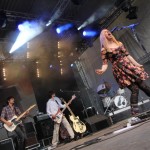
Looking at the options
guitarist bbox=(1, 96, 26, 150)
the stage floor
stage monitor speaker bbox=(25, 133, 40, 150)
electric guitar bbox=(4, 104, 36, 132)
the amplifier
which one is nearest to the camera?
the stage floor

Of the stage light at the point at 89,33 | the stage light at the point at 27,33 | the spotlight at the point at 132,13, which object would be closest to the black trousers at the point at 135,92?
the spotlight at the point at 132,13

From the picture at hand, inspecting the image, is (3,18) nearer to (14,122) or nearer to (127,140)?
(14,122)

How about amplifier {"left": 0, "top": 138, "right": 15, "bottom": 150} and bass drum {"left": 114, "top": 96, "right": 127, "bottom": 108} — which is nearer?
amplifier {"left": 0, "top": 138, "right": 15, "bottom": 150}

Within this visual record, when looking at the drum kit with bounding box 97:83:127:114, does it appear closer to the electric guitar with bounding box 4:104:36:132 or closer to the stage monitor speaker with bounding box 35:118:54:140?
the stage monitor speaker with bounding box 35:118:54:140

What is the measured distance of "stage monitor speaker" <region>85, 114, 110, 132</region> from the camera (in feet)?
23.8

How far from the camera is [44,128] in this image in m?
8.61

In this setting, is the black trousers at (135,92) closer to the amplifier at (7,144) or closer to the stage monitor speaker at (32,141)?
the amplifier at (7,144)

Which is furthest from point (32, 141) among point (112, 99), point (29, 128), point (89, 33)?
point (89, 33)

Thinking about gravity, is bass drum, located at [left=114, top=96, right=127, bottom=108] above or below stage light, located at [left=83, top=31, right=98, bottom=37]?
below

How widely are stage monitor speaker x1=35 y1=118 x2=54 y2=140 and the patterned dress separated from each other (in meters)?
5.33

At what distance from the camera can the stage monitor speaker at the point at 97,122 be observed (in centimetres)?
725

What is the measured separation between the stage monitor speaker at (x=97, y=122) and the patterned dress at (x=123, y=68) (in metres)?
3.64

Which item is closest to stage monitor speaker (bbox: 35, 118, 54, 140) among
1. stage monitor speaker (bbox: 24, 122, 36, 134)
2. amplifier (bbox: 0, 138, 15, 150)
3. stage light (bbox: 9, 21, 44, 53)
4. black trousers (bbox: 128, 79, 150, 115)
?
stage monitor speaker (bbox: 24, 122, 36, 134)

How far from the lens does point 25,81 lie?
10234 millimetres
